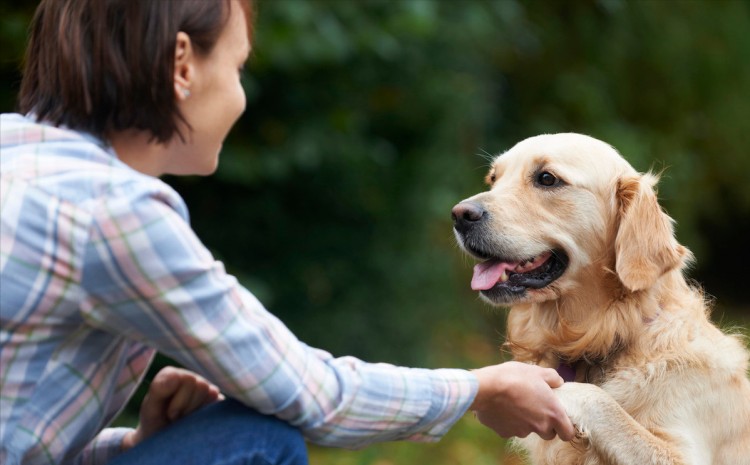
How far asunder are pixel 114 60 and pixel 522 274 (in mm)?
1502

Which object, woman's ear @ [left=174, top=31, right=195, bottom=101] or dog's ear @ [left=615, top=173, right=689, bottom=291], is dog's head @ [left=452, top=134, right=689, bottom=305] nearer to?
dog's ear @ [left=615, top=173, right=689, bottom=291]

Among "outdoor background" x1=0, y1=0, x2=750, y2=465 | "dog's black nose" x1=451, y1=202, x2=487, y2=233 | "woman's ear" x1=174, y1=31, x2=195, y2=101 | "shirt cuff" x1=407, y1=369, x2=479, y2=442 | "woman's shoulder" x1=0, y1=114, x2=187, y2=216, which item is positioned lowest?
"outdoor background" x1=0, y1=0, x2=750, y2=465

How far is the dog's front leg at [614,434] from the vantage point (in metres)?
2.55

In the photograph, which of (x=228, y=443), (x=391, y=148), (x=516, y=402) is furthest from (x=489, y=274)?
(x=391, y=148)

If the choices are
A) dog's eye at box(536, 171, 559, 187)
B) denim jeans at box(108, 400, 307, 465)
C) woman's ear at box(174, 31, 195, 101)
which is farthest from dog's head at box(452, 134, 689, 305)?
woman's ear at box(174, 31, 195, 101)

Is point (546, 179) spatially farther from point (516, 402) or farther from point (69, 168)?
point (69, 168)

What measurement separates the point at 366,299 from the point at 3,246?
4.51 metres

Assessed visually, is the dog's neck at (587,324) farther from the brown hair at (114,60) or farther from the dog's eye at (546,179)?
the brown hair at (114,60)

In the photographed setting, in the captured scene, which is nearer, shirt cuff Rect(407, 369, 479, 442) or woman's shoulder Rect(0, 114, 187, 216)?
woman's shoulder Rect(0, 114, 187, 216)

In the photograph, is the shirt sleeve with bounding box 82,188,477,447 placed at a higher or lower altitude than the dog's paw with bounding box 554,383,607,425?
higher

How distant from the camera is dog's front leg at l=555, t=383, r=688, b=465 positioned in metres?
2.55

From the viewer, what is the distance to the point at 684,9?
32.2 ft

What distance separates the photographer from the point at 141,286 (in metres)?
1.80

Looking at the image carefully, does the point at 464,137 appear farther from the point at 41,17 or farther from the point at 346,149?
the point at 41,17
